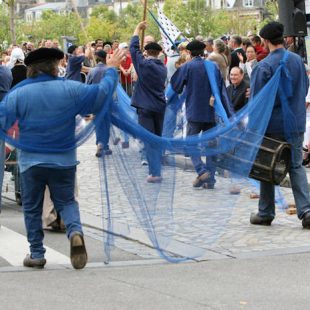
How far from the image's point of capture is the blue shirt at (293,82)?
33.2 ft

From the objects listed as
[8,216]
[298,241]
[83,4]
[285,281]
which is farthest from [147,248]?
[83,4]

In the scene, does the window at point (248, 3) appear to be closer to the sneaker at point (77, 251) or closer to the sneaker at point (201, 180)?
the sneaker at point (201, 180)

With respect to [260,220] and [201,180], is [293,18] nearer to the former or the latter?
[260,220]

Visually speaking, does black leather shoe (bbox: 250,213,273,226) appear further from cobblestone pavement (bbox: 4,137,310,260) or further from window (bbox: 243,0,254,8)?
window (bbox: 243,0,254,8)

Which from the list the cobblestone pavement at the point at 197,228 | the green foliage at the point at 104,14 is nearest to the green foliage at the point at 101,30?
the green foliage at the point at 104,14

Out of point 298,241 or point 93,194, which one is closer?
point 298,241

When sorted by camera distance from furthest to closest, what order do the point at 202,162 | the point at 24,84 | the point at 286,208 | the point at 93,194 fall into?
the point at 93,194 < the point at 286,208 < the point at 202,162 < the point at 24,84

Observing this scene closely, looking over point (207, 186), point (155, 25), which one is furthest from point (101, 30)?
point (207, 186)

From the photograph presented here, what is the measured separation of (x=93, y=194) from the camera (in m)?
13.3

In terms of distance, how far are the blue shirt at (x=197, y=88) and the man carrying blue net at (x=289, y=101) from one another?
3.00 meters

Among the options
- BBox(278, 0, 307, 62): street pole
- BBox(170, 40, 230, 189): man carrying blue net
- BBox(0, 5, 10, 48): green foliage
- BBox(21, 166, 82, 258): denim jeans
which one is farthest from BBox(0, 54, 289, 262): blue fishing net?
BBox(0, 5, 10, 48): green foliage

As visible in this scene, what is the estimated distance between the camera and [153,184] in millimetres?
8617

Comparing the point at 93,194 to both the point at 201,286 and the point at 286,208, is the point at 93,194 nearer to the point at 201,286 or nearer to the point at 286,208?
the point at 286,208

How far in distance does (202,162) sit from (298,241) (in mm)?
1192
